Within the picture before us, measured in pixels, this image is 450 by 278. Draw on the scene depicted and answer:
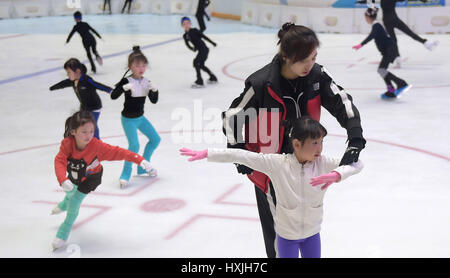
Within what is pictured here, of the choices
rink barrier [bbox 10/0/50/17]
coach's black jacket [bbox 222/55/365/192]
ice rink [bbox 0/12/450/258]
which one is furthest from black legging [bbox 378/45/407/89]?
rink barrier [bbox 10/0/50/17]

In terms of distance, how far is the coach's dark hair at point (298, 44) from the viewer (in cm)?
351

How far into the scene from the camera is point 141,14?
3459 cm

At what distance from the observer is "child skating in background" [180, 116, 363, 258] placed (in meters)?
3.53

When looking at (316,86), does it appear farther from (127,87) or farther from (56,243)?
(127,87)

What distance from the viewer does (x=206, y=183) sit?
23.2 feet

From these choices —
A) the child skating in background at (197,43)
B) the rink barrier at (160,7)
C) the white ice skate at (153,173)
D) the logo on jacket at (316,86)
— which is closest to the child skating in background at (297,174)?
the logo on jacket at (316,86)

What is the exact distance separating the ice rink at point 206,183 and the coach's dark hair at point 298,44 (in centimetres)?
214

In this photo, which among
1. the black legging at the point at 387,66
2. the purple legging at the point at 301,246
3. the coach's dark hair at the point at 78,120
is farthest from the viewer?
the black legging at the point at 387,66

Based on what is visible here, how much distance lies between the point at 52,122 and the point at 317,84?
25.1 feet

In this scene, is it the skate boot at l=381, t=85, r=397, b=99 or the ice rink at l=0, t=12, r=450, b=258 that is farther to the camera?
the skate boot at l=381, t=85, r=397, b=99

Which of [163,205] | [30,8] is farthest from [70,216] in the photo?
[30,8]

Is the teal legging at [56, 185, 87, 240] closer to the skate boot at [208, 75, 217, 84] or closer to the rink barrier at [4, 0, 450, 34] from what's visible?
the skate boot at [208, 75, 217, 84]

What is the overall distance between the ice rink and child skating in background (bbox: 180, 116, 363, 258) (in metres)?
1.40

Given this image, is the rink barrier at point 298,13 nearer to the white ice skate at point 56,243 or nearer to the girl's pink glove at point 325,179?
the white ice skate at point 56,243
